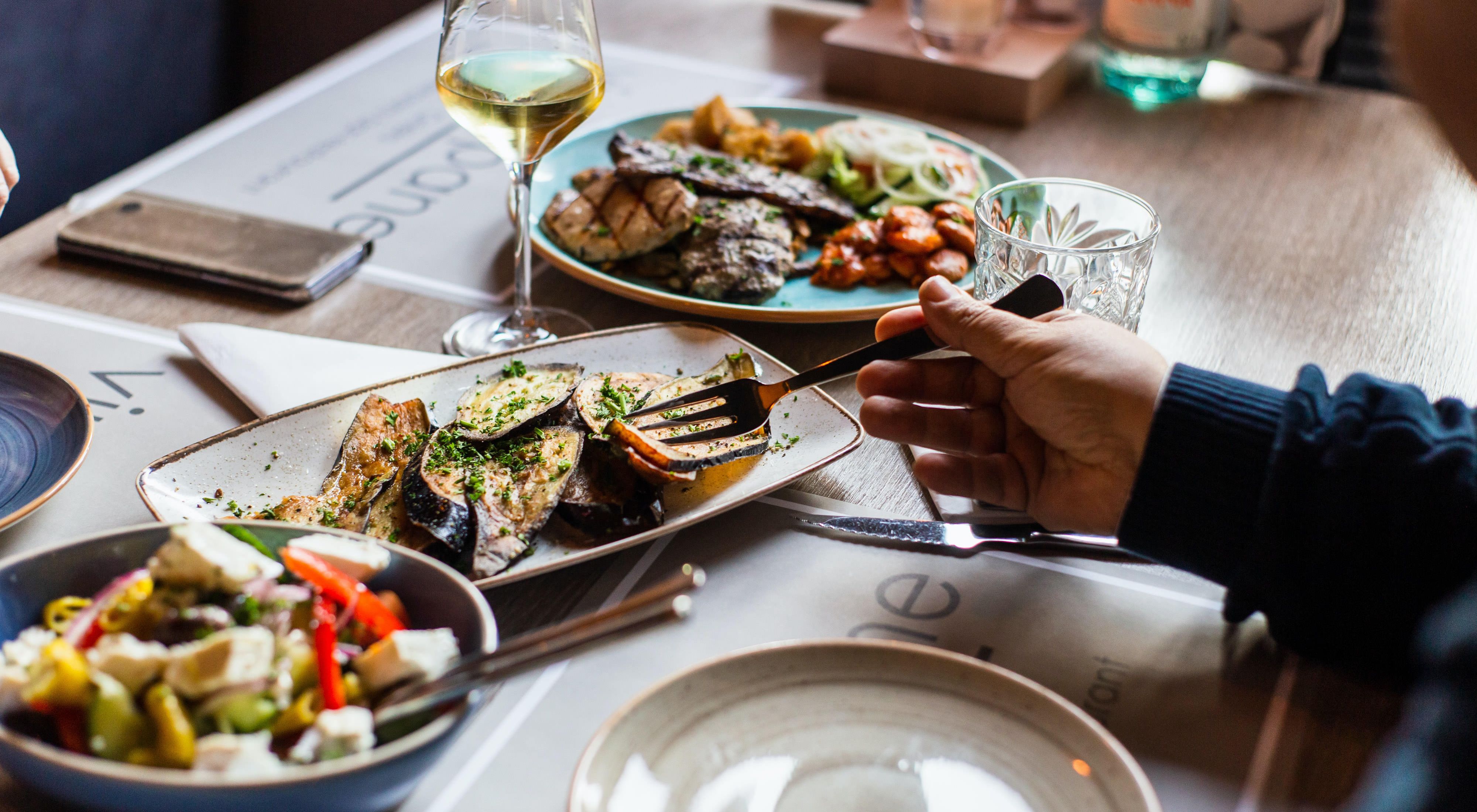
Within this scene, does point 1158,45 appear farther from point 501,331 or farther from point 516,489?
point 516,489

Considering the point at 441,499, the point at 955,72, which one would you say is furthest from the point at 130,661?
the point at 955,72

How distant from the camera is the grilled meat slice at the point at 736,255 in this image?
1364mm

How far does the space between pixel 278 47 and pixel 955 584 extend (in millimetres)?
3338

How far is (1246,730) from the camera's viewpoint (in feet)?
2.64

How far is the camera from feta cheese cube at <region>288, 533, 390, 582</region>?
771mm

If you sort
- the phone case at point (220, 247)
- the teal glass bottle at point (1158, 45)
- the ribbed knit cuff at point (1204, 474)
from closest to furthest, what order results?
1. the ribbed knit cuff at point (1204, 474)
2. the phone case at point (220, 247)
3. the teal glass bottle at point (1158, 45)

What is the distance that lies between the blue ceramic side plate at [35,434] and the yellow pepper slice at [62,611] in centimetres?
20

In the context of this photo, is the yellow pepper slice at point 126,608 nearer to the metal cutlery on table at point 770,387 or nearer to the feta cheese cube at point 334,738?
the feta cheese cube at point 334,738

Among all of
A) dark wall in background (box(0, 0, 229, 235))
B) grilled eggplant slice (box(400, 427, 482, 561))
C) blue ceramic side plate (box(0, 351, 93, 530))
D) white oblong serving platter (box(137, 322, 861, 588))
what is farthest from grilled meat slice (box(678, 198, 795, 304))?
dark wall in background (box(0, 0, 229, 235))

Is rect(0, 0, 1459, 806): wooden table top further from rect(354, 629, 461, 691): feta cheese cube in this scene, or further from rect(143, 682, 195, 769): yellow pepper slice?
rect(143, 682, 195, 769): yellow pepper slice

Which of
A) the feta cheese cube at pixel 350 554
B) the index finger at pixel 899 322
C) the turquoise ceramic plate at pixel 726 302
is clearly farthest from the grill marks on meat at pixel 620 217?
the feta cheese cube at pixel 350 554

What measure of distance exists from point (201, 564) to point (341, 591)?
0.30 ft

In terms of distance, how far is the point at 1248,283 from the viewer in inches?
61.7

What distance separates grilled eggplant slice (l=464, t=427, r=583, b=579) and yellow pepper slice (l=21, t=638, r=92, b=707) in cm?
29
